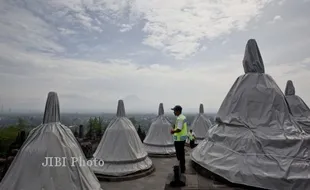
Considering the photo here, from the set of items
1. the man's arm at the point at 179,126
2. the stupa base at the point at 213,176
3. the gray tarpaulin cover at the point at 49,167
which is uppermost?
the man's arm at the point at 179,126

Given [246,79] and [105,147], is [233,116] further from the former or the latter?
[105,147]

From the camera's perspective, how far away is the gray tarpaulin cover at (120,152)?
388 inches

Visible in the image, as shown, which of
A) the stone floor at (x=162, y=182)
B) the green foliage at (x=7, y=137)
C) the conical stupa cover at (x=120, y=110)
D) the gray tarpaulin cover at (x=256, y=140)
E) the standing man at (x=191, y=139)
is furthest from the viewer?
the green foliage at (x=7, y=137)

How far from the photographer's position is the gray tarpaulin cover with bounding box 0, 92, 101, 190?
517 centimetres

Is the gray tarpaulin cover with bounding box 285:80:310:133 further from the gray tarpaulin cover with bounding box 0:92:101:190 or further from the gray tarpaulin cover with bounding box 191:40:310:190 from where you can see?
the gray tarpaulin cover with bounding box 0:92:101:190

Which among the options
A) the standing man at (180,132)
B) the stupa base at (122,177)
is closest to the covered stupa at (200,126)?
the stupa base at (122,177)

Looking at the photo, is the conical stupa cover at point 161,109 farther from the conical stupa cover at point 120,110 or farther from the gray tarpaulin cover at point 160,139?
the conical stupa cover at point 120,110

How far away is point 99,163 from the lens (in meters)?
10.1

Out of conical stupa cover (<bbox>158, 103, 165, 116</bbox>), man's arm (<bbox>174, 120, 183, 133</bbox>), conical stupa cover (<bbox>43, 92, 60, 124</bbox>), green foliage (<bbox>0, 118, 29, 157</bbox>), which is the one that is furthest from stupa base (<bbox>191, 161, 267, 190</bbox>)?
green foliage (<bbox>0, 118, 29, 157</bbox>)

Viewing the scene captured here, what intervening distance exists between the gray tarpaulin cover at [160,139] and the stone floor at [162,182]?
1.80 meters

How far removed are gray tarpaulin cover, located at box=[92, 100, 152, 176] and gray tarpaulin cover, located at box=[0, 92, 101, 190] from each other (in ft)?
13.0

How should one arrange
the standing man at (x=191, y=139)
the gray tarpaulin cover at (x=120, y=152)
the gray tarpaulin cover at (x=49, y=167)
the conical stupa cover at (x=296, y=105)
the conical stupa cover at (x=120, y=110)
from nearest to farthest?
the gray tarpaulin cover at (x=49, y=167) < the gray tarpaulin cover at (x=120, y=152) < the conical stupa cover at (x=120, y=110) < the standing man at (x=191, y=139) < the conical stupa cover at (x=296, y=105)

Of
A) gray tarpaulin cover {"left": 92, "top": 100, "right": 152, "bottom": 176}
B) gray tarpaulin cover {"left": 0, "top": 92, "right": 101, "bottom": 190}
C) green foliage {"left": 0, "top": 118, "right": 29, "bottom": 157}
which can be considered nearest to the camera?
gray tarpaulin cover {"left": 0, "top": 92, "right": 101, "bottom": 190}

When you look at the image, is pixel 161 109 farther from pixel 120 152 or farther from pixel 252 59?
pixel 252 59
